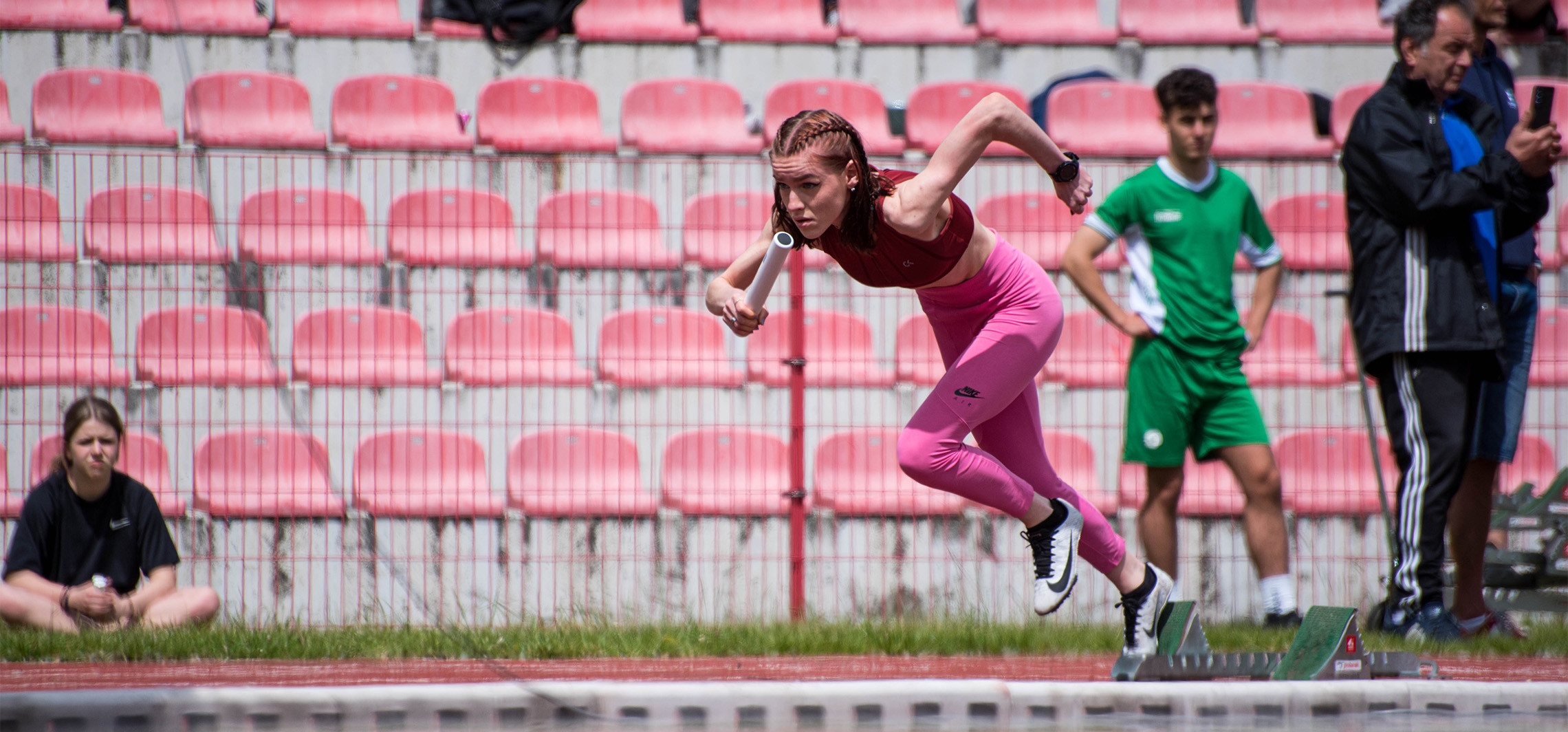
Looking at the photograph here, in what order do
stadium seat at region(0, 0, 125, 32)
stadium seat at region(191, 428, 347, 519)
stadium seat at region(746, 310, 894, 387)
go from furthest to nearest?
stadium seat at region(0, 0, 125, 32)
stadium seat at region(746, 310, 894, 387)
stadium seat at region(191, 428, 347, 519)

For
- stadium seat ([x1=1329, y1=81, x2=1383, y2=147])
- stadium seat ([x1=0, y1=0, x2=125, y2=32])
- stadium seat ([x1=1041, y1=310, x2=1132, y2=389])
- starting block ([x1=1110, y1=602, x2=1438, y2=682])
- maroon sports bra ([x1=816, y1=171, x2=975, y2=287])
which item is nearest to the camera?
maroon sports bra ([x1=816, y1=171, x2=975, y2=287])

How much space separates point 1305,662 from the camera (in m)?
3.87

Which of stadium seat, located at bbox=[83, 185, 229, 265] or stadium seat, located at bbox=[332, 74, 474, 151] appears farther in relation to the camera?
stadium seat, located at bbox=[332, 74, 474, 151]

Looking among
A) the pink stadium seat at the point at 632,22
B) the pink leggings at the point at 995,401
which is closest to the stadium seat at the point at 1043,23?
the pink stadium seat at the point at 632,22

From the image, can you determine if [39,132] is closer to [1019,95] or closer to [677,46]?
[677,46]

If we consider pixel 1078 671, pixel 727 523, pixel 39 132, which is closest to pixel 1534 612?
pixel 1078 671

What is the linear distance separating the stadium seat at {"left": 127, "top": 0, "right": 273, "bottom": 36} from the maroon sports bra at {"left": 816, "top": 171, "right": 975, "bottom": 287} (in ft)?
22.9

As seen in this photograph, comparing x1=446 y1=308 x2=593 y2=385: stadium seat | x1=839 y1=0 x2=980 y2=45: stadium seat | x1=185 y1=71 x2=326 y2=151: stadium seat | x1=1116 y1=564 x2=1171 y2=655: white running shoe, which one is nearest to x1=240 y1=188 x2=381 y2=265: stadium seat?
x1=185 y1=71 x2=326 y2=151: stadium seat

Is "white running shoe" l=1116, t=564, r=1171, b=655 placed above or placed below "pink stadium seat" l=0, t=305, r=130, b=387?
below

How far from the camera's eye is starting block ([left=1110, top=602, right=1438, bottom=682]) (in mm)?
3809

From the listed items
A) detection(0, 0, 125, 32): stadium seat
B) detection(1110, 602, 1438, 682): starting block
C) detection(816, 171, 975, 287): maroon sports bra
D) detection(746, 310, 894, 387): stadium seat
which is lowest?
detection(1110, 602, 1438, 682): starting block

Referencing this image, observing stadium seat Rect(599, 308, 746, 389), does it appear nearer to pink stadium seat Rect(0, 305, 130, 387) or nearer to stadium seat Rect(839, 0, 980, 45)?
pink stadium seat Rect(0, 305, 130, 387)

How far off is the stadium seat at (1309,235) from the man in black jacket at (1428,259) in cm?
262

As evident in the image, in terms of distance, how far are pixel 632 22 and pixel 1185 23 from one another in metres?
4.28
